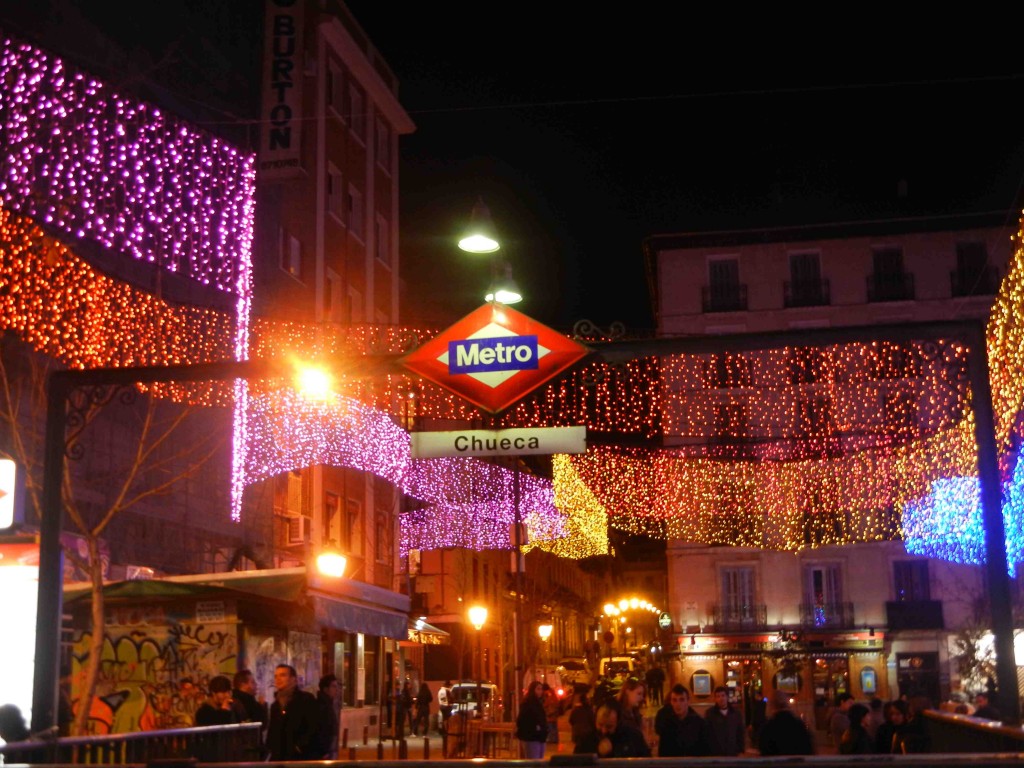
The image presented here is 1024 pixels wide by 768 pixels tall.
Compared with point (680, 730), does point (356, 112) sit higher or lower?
higher

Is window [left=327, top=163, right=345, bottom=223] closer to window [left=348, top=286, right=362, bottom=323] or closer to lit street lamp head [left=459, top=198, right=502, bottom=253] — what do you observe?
window [left=348, top=286, right=362, bottom=323]

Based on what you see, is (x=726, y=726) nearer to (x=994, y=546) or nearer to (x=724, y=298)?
(x=994, y=546)

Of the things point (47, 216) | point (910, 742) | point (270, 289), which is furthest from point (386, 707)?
point (910, 742)

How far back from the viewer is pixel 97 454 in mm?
Answer: 21125

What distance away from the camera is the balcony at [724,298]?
60281 mm

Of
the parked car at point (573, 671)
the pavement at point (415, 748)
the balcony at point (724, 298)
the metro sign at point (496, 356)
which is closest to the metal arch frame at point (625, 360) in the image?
the metro sign at point (496, 356)

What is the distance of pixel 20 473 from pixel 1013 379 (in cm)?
1208

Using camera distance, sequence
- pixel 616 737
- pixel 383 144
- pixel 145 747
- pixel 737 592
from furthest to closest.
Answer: pixel 737 592 → pixel 383 144 → pixel 616 737 → pixel 145 747

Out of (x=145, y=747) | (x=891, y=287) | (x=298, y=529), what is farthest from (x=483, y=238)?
(x=891, y=287)

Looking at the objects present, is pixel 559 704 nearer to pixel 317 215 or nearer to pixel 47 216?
pixel 317 215

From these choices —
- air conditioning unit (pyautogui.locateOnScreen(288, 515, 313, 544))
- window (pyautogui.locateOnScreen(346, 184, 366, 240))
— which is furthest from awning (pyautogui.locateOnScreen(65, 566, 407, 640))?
window (pyautogui.locateOnScreen(346, 184, 366, 240))

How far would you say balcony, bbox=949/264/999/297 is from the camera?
58.5 meters

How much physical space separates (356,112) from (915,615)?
33.9m

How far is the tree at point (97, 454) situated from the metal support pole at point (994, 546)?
349 inches
